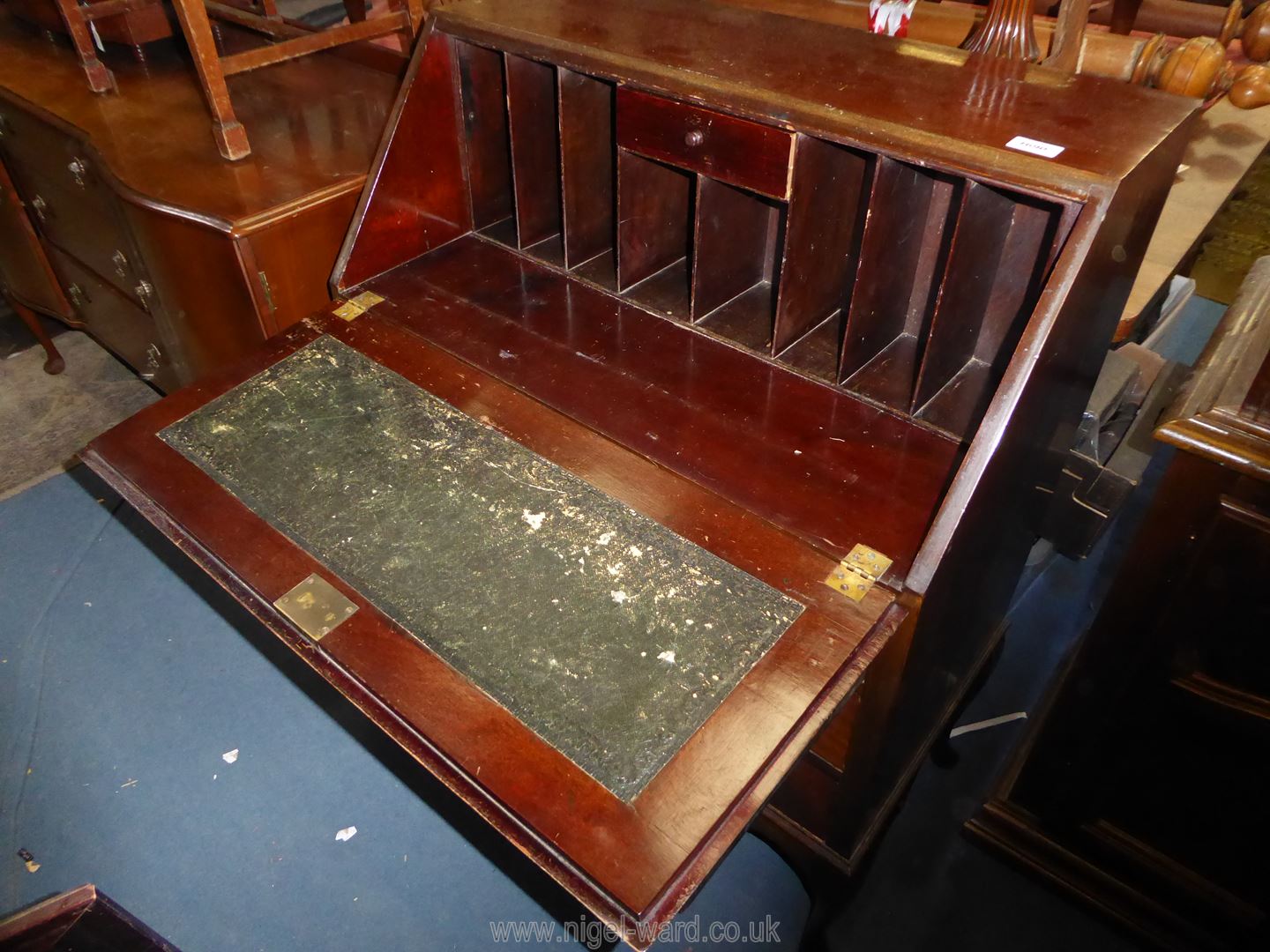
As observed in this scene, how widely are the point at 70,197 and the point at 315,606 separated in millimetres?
1666

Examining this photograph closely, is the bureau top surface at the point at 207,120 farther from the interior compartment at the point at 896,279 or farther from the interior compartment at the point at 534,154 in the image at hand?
the interior compartment at the point at 896,279

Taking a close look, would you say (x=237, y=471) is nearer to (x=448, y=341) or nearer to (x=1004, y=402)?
(x=448, y=341)

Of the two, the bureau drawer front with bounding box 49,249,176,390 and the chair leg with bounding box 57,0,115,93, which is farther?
the bureau drawer front with bounding box 49,249,176,390

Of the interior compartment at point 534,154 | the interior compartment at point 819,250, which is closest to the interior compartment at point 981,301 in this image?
the interior compartment at point 819,250

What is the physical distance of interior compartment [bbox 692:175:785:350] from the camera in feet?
4.51

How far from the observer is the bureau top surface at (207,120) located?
1758 millimetres

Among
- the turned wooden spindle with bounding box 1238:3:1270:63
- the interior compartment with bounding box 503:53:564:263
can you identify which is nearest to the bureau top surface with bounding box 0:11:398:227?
the interior compartment with bounding box 503:53:564:263

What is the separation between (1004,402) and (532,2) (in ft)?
3.51

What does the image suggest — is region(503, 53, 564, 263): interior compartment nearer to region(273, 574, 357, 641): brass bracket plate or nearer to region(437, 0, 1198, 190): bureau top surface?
region(437, 0, 1198, 190): bureau top surface

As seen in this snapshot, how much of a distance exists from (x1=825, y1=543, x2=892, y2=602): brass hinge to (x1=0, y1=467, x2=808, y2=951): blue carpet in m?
0.70

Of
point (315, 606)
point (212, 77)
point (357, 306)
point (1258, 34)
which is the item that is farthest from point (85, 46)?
point (1258, 34)

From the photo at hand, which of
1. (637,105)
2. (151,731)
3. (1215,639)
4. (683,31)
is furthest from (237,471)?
(1215,639)

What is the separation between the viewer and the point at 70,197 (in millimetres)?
2129

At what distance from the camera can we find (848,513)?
112 centimetres
